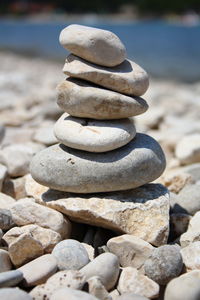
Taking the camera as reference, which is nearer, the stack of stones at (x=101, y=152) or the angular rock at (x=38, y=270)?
the angular rock at (x=38, y=270)

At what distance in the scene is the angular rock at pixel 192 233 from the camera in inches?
131

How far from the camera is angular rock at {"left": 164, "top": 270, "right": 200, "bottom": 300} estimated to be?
8.38 ft

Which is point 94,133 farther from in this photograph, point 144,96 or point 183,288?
point 144,96

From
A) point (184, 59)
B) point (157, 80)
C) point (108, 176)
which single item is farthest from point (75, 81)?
point (184, 59)

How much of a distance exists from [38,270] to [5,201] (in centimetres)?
102

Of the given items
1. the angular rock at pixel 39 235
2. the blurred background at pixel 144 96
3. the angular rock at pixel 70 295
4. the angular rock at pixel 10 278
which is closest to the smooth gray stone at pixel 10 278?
the angular rock at pixel 10 278

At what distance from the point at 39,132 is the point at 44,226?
2.28 meters

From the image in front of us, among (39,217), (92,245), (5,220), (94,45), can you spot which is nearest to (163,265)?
(92,245)

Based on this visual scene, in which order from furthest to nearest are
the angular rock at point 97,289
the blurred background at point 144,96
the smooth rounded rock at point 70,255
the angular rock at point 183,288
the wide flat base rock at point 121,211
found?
the blurred background at point 144,96 < the wide flat base rock at point 121,211 < the smooth rounded rock at point 70,255 < the angular rock at point 97,289 < the angular rock at point 183,288

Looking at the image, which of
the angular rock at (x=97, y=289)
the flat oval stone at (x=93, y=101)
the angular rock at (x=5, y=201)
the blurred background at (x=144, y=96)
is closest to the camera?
the angular rock at (x=97, y=289)

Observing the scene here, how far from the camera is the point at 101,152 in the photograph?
11.4 ft

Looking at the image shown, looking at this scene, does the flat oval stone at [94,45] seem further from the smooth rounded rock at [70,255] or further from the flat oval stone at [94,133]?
the smooth rounded rock at [70,255]

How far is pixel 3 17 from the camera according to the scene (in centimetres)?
7850

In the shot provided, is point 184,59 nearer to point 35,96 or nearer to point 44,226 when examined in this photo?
point 35,96
